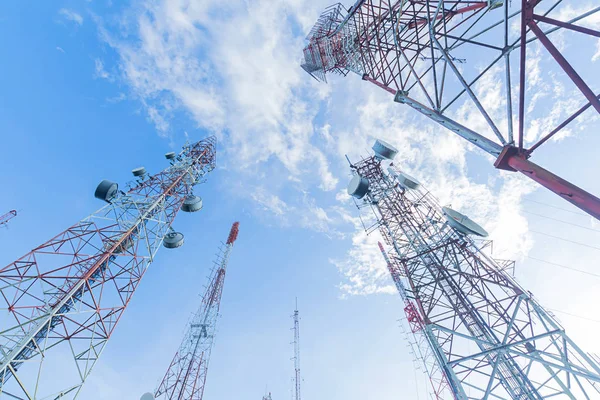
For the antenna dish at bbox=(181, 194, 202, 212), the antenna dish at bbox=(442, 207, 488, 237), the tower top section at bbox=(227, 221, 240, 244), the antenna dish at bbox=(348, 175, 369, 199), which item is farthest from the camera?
the tower top section at bbox=(227, 221, 240, 244)

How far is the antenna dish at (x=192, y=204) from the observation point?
61.7ft

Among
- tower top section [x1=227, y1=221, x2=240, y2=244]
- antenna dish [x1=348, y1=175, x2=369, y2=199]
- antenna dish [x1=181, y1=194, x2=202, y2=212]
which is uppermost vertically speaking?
tower top section [x1=227, y1=221, x2=240, y2=244]

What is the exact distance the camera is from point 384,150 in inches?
605

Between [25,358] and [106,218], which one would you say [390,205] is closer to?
[106,218]

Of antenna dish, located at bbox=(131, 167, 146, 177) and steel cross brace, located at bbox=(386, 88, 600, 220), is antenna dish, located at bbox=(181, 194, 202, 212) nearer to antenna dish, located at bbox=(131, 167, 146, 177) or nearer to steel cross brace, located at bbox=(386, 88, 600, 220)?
antenna dish, located at bbox=(131, 167, 146, 177)

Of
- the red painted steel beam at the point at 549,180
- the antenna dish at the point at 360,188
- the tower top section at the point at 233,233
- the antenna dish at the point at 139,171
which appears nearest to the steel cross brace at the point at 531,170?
the red painted steel beam at the point at 549,180

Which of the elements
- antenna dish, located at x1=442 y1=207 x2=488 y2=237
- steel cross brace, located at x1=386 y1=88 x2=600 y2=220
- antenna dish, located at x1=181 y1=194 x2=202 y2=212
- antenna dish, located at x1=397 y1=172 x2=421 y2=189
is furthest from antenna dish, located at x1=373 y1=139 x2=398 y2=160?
antenna dish, located at x1=181 y1=194 x2=202 y2=212

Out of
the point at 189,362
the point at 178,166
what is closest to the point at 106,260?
the point at 178,166

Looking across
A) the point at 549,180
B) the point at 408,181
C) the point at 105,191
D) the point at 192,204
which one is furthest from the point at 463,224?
the point at 105,191

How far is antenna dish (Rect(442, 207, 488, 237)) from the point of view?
41.1 feet

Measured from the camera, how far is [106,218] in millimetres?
14023

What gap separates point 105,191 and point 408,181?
17459mm

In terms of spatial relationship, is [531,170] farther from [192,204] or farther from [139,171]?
[139,171]

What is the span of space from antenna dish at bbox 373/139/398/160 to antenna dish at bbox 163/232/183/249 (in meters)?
13.8
